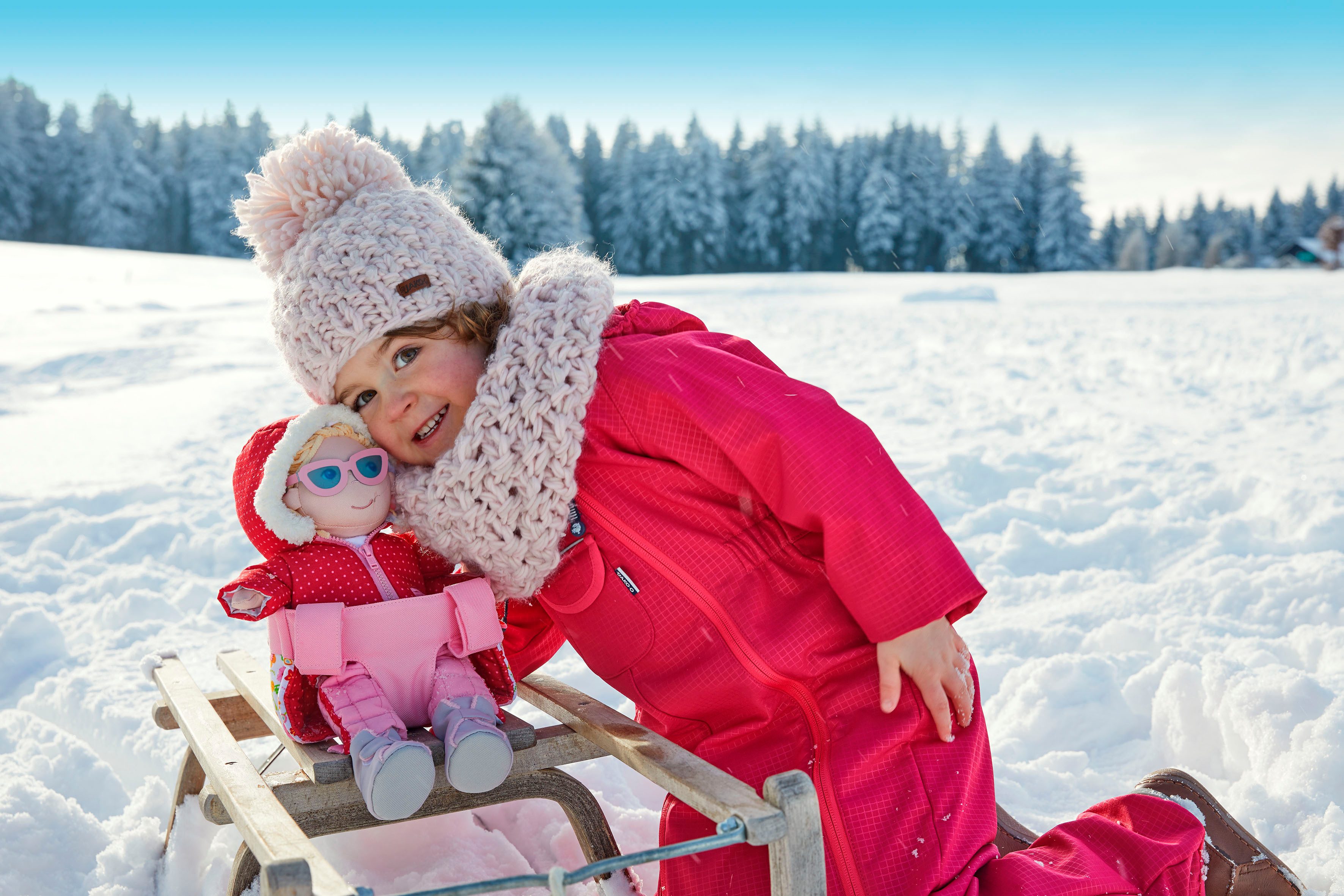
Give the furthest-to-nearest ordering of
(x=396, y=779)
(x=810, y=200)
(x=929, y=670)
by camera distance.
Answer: (x=810, y=200) < (x=929, y=670) < (x=396, y=779)

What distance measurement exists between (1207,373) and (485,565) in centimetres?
688

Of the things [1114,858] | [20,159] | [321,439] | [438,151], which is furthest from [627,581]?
[20,159]

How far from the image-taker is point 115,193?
39625 millimetres

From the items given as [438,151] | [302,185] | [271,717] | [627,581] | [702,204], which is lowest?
[271,717]

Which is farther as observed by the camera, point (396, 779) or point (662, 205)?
point (662, 205)

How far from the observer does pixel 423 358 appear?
183 cm

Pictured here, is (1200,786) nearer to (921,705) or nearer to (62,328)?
(921,705)

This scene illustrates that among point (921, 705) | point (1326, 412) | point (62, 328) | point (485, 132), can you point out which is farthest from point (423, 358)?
point (485, 132)

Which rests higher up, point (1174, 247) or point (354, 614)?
point (1174, 247)

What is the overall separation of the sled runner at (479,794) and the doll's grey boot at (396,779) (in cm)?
10

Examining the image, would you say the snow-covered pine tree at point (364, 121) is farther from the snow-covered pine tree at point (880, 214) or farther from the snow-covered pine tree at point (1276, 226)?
the snow-covered pine tree at point (1276, 226)

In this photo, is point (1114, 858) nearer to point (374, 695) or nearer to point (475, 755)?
point (475, 755)

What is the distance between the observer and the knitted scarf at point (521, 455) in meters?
1.67

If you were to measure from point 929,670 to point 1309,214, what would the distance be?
69.3 m
